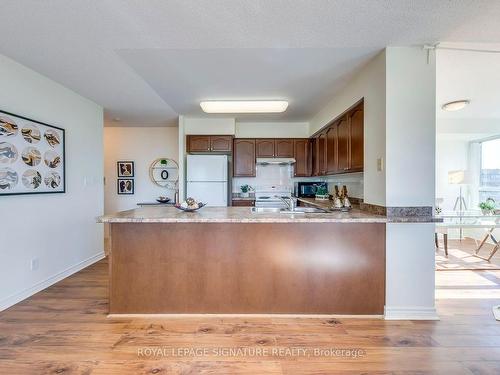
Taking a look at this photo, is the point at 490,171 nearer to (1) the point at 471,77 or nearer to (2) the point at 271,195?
(1) the point at 471,77

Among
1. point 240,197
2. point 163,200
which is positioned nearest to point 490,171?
point 240,197

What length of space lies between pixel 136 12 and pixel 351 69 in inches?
80.1

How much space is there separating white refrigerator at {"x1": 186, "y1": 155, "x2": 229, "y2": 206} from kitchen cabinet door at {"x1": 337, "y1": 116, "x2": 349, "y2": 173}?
77.6 inches

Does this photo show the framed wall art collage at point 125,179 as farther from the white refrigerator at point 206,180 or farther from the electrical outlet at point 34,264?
the electrical outlet at point 34,264

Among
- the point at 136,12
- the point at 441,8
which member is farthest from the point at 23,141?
the point at 441,8

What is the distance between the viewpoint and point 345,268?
238cm

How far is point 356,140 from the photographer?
2.95 metres

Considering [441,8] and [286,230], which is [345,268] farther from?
[441,8]

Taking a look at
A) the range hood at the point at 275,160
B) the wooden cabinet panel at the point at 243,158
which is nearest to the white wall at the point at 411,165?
the range hood at the point at 275,160

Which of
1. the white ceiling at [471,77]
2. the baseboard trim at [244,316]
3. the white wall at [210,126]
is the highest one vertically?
the white ceiling at [471,77]

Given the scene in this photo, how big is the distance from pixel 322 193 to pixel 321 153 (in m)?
0.74

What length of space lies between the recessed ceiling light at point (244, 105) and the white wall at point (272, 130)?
4.38 feet

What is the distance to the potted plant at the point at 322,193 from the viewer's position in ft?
14.7

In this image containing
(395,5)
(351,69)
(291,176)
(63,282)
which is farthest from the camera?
(291,176)
